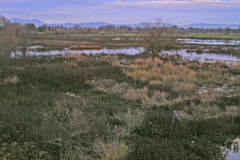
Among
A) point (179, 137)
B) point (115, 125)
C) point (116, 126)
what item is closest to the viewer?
point (115, 125)

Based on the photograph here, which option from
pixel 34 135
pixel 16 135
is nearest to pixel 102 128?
pixel 34 135

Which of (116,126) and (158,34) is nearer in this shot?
(116,126)

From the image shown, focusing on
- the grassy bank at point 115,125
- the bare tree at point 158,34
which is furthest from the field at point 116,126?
the bare tree at point 158,34

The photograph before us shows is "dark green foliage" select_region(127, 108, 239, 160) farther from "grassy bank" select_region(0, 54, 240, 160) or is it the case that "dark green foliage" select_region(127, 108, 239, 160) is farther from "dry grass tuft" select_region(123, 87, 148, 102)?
"dry grass tuft" select_region(123, 87, 148, 102)

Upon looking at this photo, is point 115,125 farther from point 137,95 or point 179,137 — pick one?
point 137,95

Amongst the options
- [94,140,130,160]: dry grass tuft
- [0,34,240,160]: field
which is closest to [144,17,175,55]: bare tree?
[0,34,240,160]: field

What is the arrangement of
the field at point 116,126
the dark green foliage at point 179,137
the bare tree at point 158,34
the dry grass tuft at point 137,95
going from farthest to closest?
1. the bare tree at point 158,34
2. the dry grass tuft at point 137,95
3. the dark green foliage at point 179,137
4. the field at point 116,126

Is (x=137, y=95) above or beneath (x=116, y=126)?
above

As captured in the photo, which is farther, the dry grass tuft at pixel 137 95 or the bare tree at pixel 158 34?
the bare tree at pixel 158 34

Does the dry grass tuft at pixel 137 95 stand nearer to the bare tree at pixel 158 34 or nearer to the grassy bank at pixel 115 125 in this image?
the grassy bank at pixel 115 125

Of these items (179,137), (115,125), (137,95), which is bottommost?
(179,137)

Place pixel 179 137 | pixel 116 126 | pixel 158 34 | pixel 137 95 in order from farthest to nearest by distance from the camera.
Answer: pixel 158 34 < pixel 137 95 < pixel 116 126 < pixel 179 137

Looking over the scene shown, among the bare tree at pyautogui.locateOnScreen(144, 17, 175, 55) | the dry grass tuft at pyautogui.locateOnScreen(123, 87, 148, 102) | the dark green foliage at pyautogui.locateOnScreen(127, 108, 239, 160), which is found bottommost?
the dark green foliage at pyautogui.locateOnScreen(127, 108, 239, 160)

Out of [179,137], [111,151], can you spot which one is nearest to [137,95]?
[179,137]
